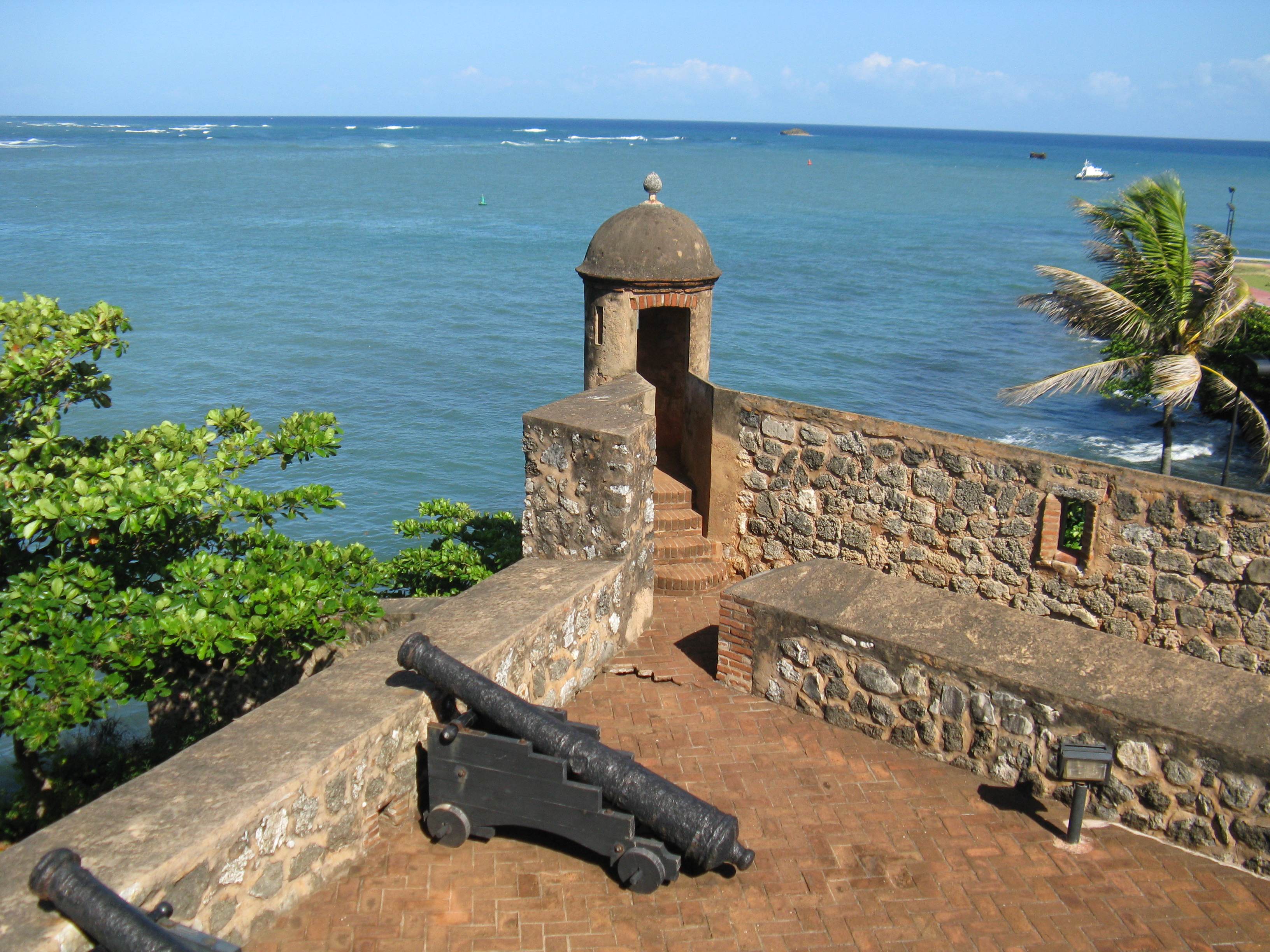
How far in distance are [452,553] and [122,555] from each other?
14.5 feet

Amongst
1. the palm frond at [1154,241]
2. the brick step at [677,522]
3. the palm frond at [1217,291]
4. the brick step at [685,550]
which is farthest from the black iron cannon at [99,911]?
the palm frond at [1217,291]

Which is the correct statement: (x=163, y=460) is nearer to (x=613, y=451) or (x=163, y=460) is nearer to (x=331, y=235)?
(x=613, y=451)

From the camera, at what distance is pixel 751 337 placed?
1483 inches

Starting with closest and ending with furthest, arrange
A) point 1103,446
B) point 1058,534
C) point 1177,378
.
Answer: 1. point 1058,534
2. point 1177,378
3. point 1103,446

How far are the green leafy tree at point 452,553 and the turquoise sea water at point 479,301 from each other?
181 inches

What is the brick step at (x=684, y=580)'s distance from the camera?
8539 mm

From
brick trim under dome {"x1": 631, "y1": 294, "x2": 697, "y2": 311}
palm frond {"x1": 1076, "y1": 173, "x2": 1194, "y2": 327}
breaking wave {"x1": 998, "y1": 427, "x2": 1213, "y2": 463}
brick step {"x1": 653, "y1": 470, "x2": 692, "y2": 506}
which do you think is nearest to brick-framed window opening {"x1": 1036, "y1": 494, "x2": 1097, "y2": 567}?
brick step {"x1": 653, "y1": 470, "x2": 692, "y2": 506}

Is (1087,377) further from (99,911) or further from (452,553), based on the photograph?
(99,911)

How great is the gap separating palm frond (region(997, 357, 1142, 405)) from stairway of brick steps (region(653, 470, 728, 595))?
9901mm

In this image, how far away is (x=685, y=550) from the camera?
349 inches

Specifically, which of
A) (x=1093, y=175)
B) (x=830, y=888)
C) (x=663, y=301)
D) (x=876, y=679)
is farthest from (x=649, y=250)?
(x=1093, y=175)

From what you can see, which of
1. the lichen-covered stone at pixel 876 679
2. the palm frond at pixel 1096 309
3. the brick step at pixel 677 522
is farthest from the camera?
the palm frond at pixel 1096 309

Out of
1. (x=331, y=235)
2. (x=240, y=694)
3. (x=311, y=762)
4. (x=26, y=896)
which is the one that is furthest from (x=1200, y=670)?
(x=331, y=235)

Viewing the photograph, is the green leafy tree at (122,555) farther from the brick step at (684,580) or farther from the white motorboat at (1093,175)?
the white motorboat at (1093,175)
